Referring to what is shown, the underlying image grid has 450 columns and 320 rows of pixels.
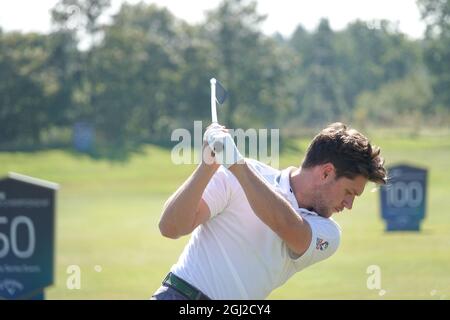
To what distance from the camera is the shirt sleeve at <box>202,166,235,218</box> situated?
3.87 metres

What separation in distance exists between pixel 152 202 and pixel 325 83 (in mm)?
24937

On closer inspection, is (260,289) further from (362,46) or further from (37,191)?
(362,46)

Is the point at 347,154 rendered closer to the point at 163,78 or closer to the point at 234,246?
the point at 234,246

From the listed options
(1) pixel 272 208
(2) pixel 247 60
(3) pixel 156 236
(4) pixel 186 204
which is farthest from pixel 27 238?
(2) pixel 247 60

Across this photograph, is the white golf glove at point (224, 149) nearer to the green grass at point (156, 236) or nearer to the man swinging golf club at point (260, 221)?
the man swinging golf club at point (260, 221)

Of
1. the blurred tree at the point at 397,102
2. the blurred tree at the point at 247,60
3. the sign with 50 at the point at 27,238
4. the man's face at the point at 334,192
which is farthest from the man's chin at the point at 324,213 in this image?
the blurred tree at the point at 247,60

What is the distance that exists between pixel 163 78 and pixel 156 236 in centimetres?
2213

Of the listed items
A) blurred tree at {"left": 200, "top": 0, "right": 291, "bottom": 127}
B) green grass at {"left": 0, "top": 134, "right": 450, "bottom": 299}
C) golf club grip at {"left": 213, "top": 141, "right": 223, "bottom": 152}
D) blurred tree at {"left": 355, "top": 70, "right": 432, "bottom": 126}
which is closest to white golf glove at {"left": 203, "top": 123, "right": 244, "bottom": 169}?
golf club grip at {"left": 213, "top": 141, "right": 223, "bottom": 152}

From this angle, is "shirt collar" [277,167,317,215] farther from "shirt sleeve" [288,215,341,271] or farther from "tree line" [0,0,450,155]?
"tree line" [0,0,450,155]

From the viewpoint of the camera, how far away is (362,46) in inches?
1624

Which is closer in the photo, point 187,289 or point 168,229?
point 168,229

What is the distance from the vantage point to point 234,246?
391cm

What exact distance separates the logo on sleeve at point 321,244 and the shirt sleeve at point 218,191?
0.41 m

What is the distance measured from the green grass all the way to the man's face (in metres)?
6.91
